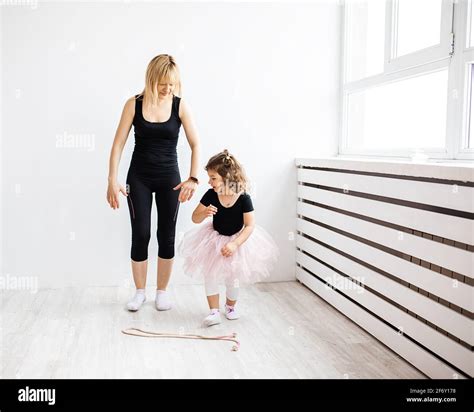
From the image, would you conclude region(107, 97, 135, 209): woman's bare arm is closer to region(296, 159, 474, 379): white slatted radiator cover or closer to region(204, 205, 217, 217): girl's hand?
region(204, 205, 217, 217): girl's hand

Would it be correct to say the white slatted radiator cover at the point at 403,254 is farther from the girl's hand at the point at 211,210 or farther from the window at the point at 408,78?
the girl's hand at the point at 211,210

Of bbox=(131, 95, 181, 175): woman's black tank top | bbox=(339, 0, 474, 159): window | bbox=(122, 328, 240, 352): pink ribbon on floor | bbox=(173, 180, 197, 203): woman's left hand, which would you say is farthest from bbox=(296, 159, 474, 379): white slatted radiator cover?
bbox=(131, 95, 181, 175): woman's black tank top

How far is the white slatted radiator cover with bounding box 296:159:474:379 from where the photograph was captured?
182cm

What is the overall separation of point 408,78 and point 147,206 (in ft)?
4.76

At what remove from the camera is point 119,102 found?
316 cm

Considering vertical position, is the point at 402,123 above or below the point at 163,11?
below

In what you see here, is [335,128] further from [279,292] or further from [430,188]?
[430,188]

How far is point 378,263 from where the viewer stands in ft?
7.75

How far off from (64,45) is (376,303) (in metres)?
2.16

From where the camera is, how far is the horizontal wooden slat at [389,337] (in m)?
1.94

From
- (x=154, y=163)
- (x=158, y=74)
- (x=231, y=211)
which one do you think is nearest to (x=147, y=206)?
(x=154, y=163)

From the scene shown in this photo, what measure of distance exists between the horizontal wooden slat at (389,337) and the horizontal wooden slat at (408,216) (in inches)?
17.3

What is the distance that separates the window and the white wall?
0.16 meters
